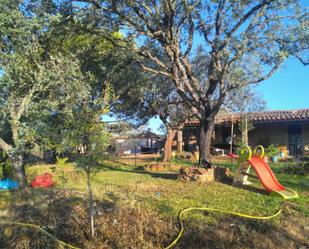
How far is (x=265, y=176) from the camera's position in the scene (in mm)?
9523

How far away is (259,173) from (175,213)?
351 cm

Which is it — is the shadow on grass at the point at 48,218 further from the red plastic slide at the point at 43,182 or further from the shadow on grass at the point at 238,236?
the shadow on grass at the point at 238,236

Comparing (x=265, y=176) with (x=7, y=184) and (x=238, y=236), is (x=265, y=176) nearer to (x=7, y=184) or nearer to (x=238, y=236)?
(x=238, y=236)

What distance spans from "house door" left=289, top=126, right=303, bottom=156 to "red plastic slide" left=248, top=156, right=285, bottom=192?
13982mm

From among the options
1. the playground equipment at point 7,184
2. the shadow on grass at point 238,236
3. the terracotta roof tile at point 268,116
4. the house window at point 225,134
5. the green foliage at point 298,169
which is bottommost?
the shadow on grass at point 238,236

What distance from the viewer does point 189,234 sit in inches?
241

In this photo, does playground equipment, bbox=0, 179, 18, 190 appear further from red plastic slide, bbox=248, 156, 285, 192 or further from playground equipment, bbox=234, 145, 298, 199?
red plastic slide, bbox=248, 156, 285, 192

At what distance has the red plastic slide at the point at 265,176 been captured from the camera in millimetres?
9129

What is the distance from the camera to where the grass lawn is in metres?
5.98

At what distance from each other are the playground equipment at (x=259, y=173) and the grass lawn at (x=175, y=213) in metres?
0.29

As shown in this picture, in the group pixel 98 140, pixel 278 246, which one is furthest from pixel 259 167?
pixel 98 140

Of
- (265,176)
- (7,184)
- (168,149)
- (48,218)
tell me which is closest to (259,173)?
(265,176)

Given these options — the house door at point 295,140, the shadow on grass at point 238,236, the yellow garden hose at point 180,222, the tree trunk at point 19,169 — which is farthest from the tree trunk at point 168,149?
the shadow on grass at point 238,236

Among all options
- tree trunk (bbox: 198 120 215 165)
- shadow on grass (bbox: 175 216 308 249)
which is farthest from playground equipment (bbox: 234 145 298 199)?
shadow on grass (bbox: 175 216 308 249)
